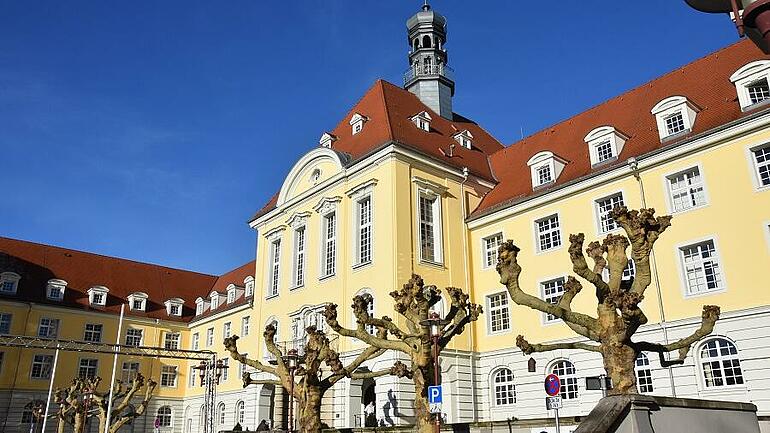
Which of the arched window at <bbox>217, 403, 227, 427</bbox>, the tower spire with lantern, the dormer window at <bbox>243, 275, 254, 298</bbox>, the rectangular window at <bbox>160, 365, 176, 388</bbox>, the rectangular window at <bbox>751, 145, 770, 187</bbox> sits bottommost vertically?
the arched window at <bbox>217, 403, 227, 427</bbox>

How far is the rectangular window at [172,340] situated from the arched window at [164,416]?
4345 mm

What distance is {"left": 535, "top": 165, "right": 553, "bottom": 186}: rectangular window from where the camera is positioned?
24.5m

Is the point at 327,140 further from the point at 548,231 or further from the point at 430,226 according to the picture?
the point at 548,231

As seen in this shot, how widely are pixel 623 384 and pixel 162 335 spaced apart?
41.4m

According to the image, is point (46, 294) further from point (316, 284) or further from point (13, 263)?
point (316, 284)

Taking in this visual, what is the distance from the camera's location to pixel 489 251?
84.6ft

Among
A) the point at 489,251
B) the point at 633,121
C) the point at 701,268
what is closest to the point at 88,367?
the point at 489,251

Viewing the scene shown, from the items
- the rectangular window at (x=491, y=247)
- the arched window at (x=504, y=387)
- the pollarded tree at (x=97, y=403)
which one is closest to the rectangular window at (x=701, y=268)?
the arched window at (x=504, y=387)

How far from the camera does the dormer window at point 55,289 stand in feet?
137

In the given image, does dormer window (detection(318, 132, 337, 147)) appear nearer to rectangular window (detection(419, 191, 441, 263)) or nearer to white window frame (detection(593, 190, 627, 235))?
rectangular window (detection(419, 191, 441, 263))

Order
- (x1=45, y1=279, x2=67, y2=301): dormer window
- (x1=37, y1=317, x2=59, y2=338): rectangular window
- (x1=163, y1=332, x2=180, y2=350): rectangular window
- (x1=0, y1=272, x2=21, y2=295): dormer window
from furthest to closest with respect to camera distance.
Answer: (x1=163, y1=332, x2=180, y2=350): rectangular window < (x1=45, y1=279, x2=67, y2=301): dormer window < (x1=37, y1=317, x2=59, y2=338): rectangular window < (x1=0, y1=272, x2=21, y2=295): dormer window

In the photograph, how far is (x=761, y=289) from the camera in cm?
1719

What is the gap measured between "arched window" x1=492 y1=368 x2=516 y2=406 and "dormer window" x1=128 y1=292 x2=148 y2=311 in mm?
31179

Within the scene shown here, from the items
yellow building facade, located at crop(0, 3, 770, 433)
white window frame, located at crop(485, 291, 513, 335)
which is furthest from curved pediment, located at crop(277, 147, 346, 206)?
white window frame, located at crop(485, 291, 513, 335)
